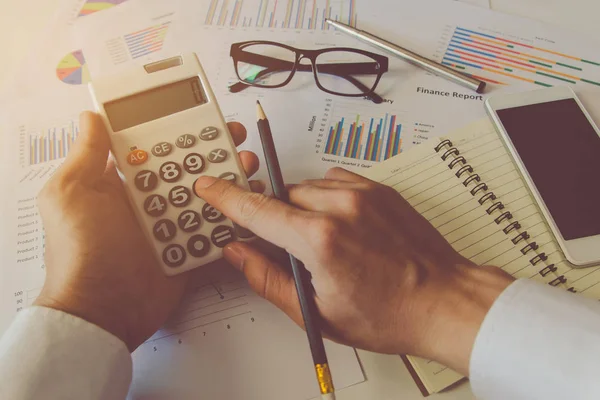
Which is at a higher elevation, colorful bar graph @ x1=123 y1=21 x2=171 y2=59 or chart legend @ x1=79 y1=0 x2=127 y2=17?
chart legend @ x1=79 y1=0 x2=127 y2=17

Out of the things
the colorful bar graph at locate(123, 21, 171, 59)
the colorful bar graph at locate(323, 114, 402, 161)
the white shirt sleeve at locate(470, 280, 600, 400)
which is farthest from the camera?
the colorful bar graph at locate(123, 21, 171, 59)

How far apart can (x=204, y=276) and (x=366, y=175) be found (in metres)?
0.20

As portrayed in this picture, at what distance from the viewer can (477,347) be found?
1.24 ft

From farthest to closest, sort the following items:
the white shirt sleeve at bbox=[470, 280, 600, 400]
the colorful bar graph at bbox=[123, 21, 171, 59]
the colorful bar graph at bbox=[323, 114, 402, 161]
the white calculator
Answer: the colorful bar graph at bbox=[123, 21, 171, 59], the colorful bar graph at bbox=[323, 114, 402, 161], the white calculator, the white shirt sleeve at bbox=[470, 280, 600, 400]

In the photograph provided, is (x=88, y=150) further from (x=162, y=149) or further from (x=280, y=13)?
(x=280, y=13)

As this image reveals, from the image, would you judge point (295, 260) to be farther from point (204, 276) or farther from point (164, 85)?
point (164, 85)

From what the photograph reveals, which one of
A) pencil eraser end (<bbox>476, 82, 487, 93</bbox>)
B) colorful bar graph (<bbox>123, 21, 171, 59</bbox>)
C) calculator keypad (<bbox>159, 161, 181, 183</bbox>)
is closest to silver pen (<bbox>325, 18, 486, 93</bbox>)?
pencil eraser end (<bbox>476, 82, 487, 93</bbox>)

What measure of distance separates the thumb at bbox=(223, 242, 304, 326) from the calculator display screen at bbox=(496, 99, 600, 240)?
0.28 meters

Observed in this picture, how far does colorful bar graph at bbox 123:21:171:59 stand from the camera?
2.20 feet

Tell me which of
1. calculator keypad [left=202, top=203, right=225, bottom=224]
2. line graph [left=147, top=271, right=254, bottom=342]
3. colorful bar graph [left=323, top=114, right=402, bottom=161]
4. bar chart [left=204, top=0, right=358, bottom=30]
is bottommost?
line graph [left=147, top=271, right=254, bottom=342]

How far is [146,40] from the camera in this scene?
2.24 feet

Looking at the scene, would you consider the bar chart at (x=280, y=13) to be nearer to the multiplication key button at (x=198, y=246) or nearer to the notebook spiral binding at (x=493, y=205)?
the notebook spiral binding at (x=493, y=205)

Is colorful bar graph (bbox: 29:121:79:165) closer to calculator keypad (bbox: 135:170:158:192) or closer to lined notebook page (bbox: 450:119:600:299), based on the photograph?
calculator keypad (bbox: 135:170:158:192)

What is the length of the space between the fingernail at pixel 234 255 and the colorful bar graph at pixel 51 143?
0.27 metres
